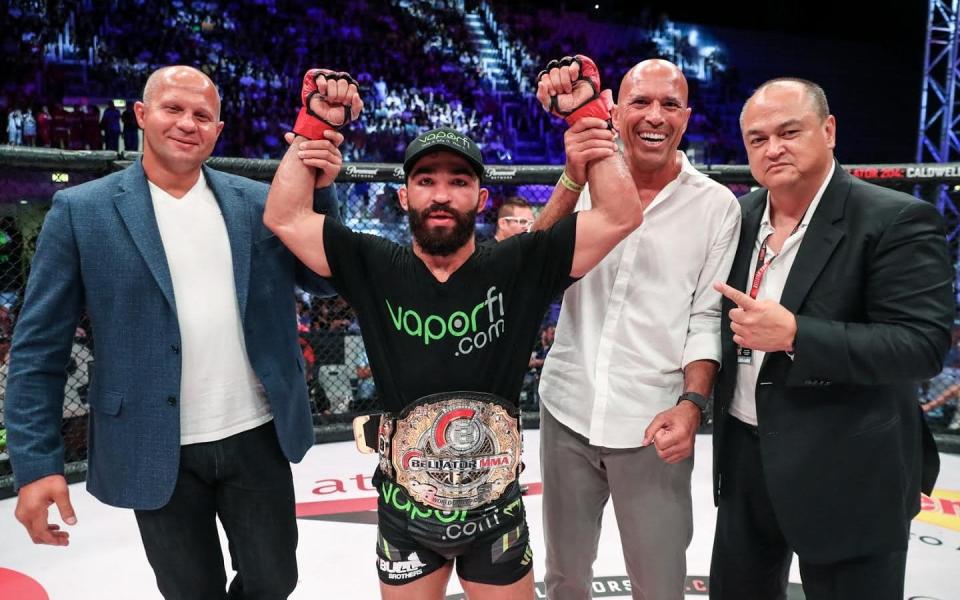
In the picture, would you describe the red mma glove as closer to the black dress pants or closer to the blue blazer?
the blue blazer

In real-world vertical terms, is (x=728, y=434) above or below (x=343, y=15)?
below

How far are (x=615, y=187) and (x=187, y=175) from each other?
94 centimetres

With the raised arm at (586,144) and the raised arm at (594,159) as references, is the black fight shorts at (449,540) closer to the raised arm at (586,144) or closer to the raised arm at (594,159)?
the raised arm at (594,159)

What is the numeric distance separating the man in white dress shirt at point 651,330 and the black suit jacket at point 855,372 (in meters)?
0.22

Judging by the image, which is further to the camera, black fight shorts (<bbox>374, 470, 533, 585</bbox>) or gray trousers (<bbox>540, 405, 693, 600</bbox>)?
gray trousers (<bbox>540, 405, 693, 600</bbox>)

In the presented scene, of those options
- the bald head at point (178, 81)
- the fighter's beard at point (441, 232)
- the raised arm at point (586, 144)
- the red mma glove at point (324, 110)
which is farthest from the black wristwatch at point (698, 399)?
the bald head at point (178, 81)

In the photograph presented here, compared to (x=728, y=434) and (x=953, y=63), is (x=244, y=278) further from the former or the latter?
(x=953, y=63)

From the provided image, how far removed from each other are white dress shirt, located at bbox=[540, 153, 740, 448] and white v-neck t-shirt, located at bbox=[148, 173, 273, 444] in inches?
31.8

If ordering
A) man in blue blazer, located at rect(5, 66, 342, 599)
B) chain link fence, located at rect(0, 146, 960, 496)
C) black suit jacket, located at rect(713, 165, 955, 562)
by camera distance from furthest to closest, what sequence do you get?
chain link fence, located at rect(0, 146, 960, 496) → man in blue blazer, located at rect(5, 66, 342, 599) → black suit jacket, located at rect(713, 165, 955, 562)

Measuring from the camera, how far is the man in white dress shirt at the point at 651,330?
1.68m

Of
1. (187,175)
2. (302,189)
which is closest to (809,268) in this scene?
(302,189)

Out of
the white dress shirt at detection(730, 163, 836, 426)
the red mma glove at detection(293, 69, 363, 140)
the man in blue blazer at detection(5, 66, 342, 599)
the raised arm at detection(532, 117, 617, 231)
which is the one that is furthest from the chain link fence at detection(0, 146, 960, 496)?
the white dress shirt at detection(730, 163, 836, 426)

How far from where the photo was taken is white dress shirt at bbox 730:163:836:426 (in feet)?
5.10

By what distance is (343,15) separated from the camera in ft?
38.1
